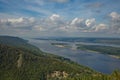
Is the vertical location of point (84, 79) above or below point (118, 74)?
below

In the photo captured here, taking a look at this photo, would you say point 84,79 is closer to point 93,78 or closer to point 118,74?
point 93,78

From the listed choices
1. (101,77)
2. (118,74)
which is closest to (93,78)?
(101,77)

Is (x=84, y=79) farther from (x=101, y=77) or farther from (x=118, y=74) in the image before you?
(x=118, y=74)

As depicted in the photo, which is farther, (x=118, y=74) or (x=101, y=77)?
(x=101, y=77)

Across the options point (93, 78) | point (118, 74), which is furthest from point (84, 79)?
point (118, 74)

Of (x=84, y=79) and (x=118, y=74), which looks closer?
(x=118, y=74)
